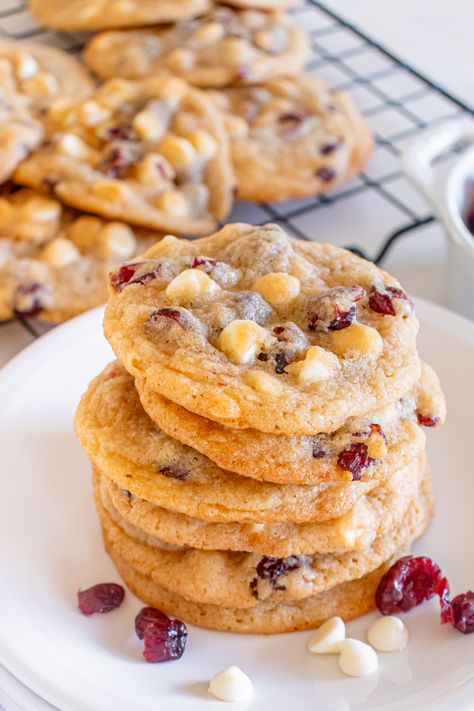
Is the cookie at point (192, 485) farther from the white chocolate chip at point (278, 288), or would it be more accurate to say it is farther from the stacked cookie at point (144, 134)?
the stacked cookie at point (144, 134)

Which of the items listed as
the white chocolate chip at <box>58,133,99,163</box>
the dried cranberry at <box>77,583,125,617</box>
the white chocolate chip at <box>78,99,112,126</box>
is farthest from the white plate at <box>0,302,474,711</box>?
the white chocolate chip at <box>78,99,112,126</box>

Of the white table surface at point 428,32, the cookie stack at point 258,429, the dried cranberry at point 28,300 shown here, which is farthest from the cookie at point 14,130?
the white table surface at point 428,32

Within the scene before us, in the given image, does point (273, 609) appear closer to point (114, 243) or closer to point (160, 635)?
point (160, 635)

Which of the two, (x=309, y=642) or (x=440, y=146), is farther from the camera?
(x=440, y=146)

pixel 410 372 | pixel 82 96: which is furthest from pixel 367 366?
pixel 82 96

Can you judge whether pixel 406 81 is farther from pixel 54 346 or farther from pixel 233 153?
pixel 54 346

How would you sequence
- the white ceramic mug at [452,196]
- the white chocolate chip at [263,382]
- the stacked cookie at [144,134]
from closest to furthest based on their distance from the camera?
the white chocolate chip at [263,382]
the white ceramic mug at [452,196]
the stacked cookie at [144,134]

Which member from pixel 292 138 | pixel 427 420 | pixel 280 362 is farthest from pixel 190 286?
pixel 292 138
